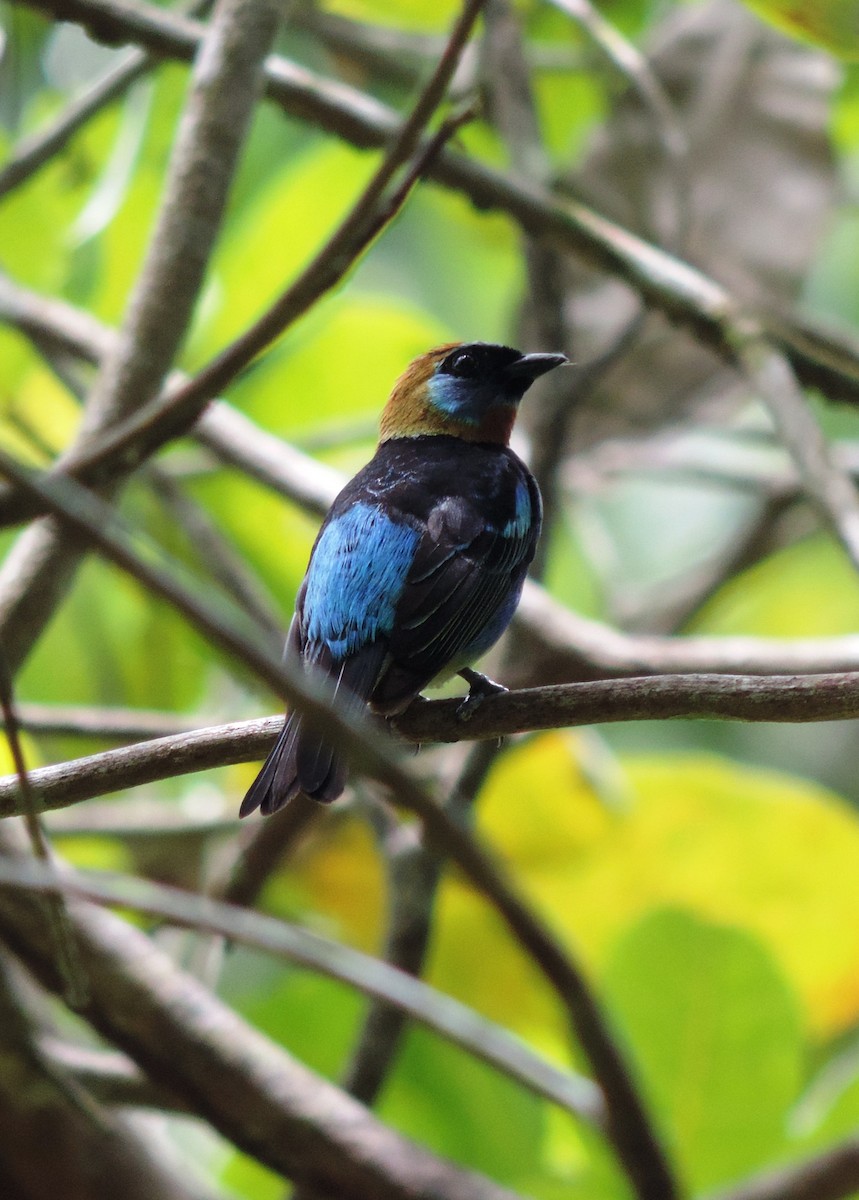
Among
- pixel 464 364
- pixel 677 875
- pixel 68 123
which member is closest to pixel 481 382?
pixel 464 364

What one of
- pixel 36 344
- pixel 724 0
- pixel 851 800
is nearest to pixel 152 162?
pixel 36 344

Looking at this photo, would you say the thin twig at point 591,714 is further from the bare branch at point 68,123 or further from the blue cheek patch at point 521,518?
the bare branch at point 68,123

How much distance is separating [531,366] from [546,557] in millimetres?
553

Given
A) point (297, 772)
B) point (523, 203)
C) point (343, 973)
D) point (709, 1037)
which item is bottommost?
point (343, 973)

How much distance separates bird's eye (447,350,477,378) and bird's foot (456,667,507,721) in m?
1.09

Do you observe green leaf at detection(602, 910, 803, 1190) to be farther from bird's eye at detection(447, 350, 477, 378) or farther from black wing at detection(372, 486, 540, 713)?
bird's eye at detection(447, 350, 477, 378)

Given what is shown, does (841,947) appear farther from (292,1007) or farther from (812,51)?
(812,51)

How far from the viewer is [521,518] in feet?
10.8

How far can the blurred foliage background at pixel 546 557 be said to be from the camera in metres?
3.51

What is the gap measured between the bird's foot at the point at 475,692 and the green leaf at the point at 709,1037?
0.79 metres

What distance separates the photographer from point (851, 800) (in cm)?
805

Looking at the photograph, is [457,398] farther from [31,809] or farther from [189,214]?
[31,809]

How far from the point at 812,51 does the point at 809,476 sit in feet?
10.3

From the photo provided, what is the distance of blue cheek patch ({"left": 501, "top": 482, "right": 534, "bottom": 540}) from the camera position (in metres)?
3.22
